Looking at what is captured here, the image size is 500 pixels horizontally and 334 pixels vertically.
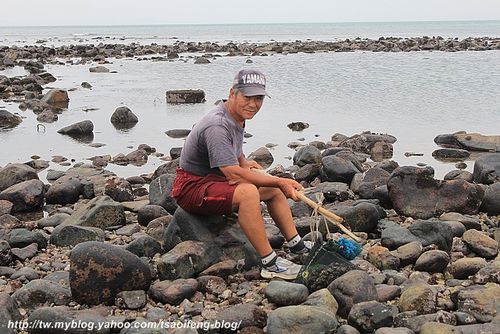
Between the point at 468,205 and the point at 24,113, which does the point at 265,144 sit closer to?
the point at 468,205

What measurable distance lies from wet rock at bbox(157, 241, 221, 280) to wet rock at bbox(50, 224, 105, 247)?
1.44 m

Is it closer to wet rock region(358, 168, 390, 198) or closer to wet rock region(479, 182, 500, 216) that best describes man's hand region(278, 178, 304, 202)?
wet rock region(358, 168, 390, 198)

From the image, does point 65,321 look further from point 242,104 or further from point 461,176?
point 461,176

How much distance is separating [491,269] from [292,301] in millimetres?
1841

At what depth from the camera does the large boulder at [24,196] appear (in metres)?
9.09

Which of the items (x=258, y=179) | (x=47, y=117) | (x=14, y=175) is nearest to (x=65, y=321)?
(x=258, y=179)

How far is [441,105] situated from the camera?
19234mm

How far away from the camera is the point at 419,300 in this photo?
5086 millimetres

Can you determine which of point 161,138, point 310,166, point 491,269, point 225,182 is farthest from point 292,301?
point 161,138

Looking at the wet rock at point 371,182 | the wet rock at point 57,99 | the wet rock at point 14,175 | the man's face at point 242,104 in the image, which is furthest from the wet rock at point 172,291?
A: the wet rock at point 57,99

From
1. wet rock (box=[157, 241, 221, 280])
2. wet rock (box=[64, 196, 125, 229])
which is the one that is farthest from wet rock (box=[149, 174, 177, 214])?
wet rock (box=[157, 241, 221, 280])

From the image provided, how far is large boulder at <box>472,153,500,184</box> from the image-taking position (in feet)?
31.8

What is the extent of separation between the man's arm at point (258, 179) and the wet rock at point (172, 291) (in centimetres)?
104

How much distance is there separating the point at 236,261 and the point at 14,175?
17.2ft
